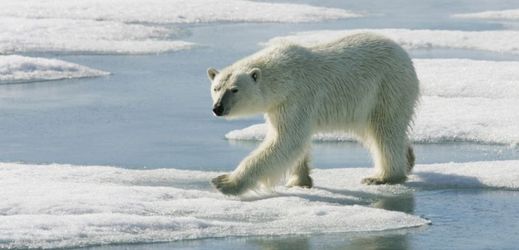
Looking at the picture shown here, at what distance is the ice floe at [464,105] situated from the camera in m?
10.3

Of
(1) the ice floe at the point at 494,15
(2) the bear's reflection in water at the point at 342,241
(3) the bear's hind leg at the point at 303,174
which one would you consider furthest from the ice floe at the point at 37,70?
(1) the ice floe at the point at 494,15

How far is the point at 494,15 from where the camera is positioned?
2225 centimetres

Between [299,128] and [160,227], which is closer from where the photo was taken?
[160,227]

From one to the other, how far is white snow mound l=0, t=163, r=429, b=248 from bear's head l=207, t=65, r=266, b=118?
1.88ft

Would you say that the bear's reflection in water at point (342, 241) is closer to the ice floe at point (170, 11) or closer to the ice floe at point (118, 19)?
the ice floe at point (118, 19)

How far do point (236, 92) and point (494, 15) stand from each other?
595 inches

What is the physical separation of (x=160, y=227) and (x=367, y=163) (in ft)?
9.88

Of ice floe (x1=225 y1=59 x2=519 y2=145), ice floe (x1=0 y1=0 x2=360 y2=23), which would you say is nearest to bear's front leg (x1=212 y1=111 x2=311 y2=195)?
ice floe (x1=225 y1=59 x2=519 y2=145)

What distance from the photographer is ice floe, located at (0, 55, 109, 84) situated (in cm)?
1423

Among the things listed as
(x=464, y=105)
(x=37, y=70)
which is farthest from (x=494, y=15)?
(x=464, y=105)

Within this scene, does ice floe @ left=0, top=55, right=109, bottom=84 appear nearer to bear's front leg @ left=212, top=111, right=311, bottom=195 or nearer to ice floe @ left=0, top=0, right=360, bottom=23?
bear's front leg @ left=212, top=111, right=311, bottom=195

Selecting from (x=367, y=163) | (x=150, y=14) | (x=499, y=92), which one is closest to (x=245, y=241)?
(x=367, y=163)

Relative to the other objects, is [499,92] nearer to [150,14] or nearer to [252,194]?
[252,194]

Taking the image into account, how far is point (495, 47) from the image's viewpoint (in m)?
17.6
